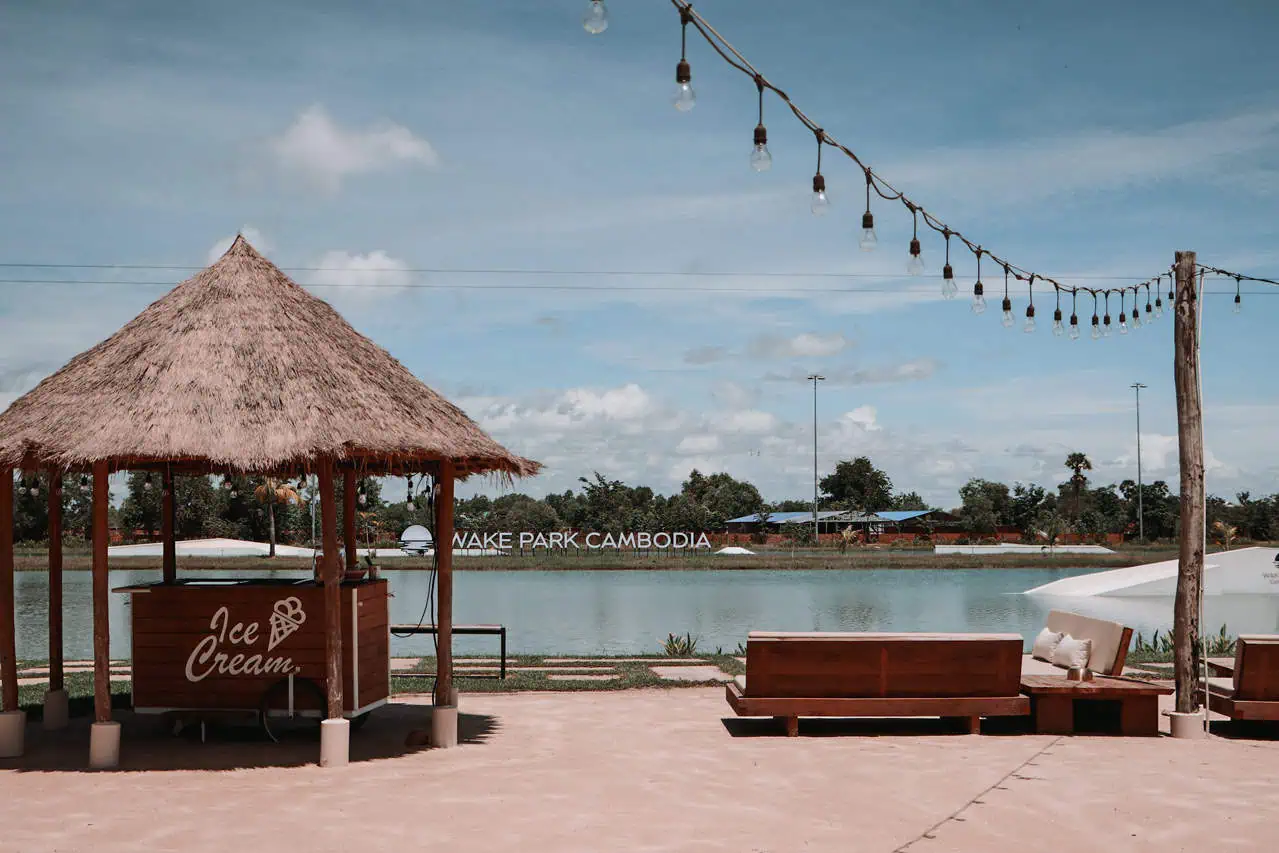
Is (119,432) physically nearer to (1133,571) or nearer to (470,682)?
(470,682)

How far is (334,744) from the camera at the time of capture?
966 centimetres

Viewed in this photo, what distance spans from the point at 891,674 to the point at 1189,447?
152 inches

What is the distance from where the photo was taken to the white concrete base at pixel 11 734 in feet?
32.9

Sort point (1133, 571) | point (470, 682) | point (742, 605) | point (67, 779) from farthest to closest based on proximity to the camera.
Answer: point (1133, 571)
point (742, 605)
point (470, 682)
point (67, 779)

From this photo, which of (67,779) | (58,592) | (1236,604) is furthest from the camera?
(1236,604)

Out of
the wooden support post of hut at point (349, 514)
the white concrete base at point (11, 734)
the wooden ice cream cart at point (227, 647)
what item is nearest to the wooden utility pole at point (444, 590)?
the wooden ice cream cart at point (227, 647)

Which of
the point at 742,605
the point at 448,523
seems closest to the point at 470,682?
the point at 448,523

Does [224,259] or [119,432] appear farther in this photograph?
[224,259]

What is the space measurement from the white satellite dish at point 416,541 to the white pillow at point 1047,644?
183 feet

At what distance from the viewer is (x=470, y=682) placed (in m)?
14.6

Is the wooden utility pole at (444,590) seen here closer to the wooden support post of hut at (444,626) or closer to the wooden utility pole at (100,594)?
the wooden support post of hut at (444,626)

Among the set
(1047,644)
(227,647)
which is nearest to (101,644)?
(227,647)

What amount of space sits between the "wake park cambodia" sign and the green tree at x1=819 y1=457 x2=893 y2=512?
37935mm

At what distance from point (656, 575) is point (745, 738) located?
133ft
